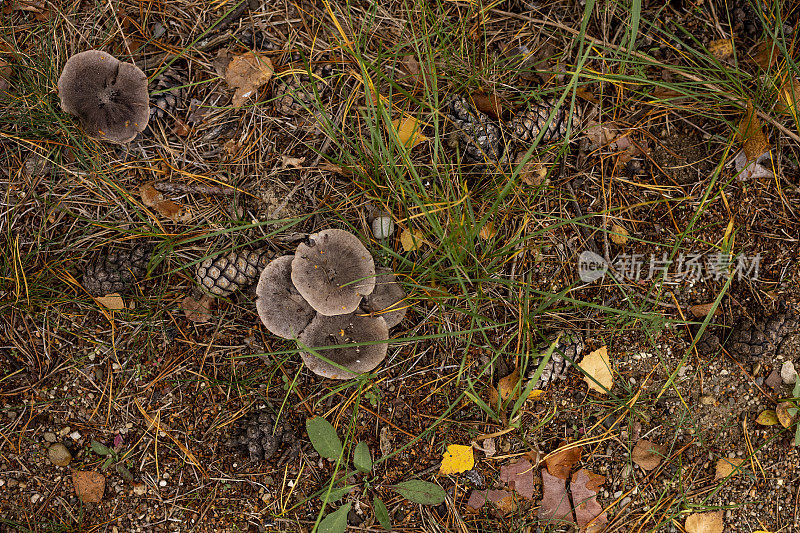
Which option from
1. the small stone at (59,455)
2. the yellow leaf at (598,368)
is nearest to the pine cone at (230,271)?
the small stone at (59,455)

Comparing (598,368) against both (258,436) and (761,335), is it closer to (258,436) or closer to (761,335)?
(761,335)

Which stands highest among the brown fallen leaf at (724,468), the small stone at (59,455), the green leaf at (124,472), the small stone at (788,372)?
the small stone at (788,372)

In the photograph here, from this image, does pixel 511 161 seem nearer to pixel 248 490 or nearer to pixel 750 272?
pixel 750 272

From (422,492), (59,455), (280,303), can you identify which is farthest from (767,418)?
(59,455)

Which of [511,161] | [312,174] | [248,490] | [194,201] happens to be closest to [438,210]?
[511,161]

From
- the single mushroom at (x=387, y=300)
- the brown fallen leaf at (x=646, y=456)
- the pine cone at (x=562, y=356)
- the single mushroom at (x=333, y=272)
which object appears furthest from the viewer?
the brown fallen leaf at (x=646, y=456)

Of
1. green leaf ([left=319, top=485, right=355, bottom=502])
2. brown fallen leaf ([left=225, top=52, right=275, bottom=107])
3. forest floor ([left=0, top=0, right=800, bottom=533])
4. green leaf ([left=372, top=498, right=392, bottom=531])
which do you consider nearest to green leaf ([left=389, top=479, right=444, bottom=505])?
forest floor ([left=0, top=0, right=800, bottom=533])

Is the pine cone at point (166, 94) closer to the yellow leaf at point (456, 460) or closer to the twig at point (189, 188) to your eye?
the twig at point (189, 188)
